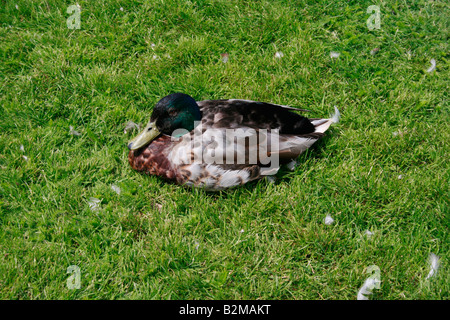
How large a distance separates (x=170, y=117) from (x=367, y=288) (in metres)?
1.84

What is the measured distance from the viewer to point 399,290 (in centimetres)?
259

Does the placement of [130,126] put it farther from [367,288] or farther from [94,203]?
[367,288]

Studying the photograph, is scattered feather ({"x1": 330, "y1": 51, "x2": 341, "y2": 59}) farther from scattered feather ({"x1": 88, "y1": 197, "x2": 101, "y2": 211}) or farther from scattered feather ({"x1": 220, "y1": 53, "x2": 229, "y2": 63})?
scattered feather ({"x1": 88, "y1": 197, "x2": 101, "y2": 211})

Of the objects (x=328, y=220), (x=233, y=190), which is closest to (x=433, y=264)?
(x=328, y=220)

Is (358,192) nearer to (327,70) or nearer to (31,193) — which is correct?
(327,70)

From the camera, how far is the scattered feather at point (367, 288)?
2.56m

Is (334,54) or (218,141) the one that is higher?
(334,54)

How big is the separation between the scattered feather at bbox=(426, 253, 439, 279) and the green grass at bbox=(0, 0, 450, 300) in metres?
0.04

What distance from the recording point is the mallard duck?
2.95 m

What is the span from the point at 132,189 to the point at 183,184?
0.41m

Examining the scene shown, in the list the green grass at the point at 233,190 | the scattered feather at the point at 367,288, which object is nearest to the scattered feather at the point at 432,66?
the green grass at the point at 233,190

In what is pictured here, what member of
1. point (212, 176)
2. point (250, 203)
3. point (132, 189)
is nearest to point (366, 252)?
point (250, 203)

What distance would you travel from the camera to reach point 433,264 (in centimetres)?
266

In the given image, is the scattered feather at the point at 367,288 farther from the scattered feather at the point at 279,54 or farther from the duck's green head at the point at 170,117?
the scattered feather at the point at 279,54
